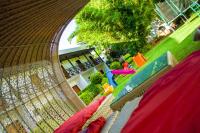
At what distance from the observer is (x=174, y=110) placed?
2.63 m

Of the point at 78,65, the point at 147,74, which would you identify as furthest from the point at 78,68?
the point at 147,74

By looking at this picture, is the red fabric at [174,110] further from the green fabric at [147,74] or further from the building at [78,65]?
the building at [78,65]

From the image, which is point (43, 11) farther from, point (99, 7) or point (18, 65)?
point (99, 7)

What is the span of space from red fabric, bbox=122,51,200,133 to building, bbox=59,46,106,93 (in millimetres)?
36489

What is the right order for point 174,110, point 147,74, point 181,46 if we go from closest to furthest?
point 174,110, point 147,74, point 181,46

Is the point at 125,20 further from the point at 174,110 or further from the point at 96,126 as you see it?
the point at 174,110

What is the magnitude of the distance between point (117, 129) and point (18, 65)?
3.45 meters

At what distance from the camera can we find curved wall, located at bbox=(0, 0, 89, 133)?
558cm

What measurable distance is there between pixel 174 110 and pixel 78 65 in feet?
154

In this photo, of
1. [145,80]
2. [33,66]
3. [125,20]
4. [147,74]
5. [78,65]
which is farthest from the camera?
[78,65]

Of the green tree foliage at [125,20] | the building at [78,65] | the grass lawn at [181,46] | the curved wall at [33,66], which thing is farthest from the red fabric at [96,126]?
the building at [78,65]

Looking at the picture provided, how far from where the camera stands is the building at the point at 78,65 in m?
42.2

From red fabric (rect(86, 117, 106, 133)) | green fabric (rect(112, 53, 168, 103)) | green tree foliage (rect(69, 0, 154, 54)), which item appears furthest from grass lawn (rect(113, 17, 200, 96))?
green tree foliage (rect(69, 0, 154, 54))

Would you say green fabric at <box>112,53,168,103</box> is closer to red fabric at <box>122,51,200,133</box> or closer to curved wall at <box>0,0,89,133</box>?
curved wall at <box>0,0,89,133</box>
